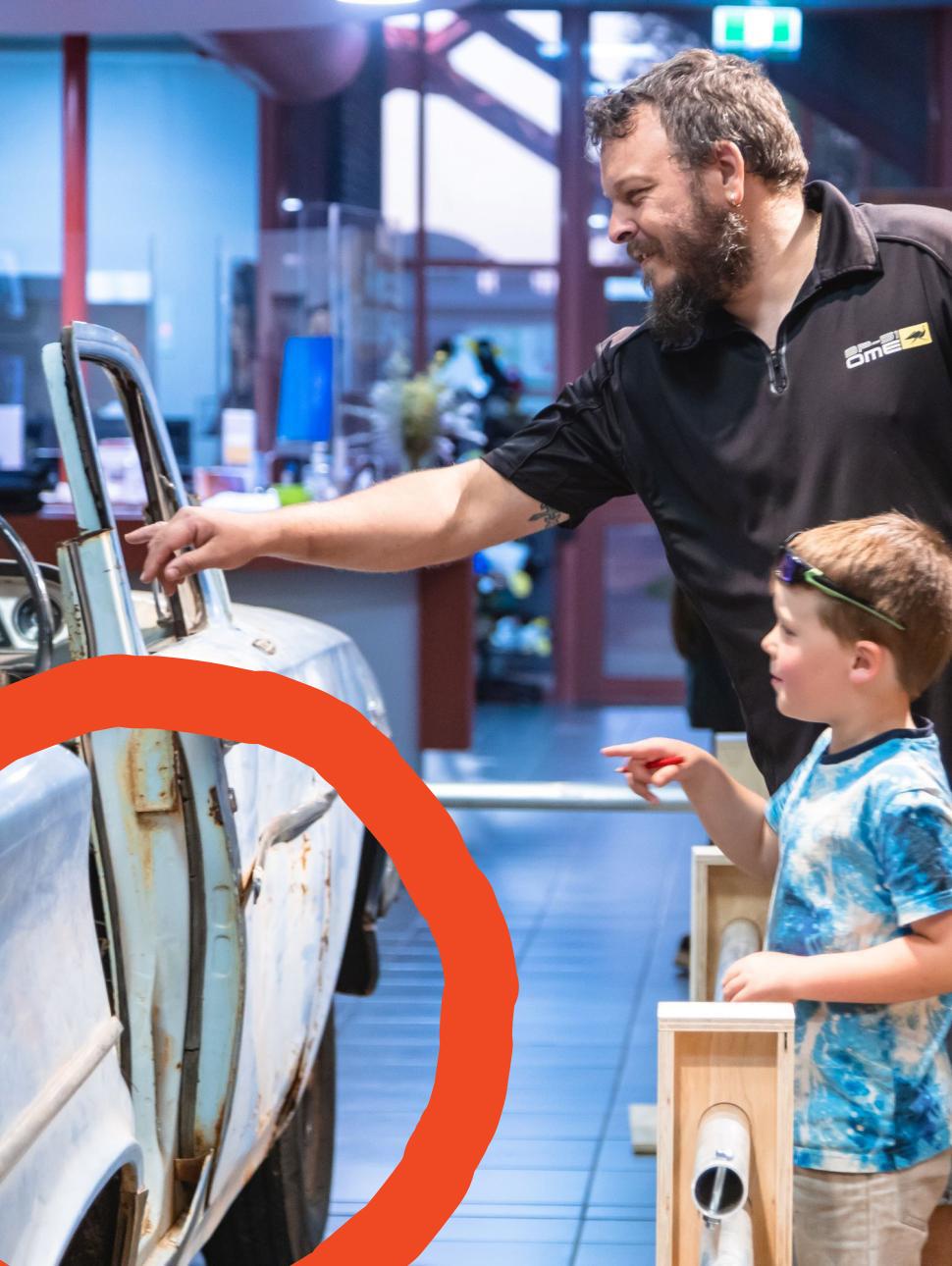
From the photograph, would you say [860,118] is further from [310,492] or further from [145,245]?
[310,492]

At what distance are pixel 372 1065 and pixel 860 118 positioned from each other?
10.4 m

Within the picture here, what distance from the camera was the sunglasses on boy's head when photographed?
2.04m

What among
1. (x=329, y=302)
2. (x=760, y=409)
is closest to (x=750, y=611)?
(x=760, y=409)

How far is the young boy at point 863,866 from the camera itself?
2021 mm

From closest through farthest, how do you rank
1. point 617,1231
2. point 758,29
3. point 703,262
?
point 703,262
point 617,1231
point 758,29

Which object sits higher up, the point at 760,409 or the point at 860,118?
the point at 860,118

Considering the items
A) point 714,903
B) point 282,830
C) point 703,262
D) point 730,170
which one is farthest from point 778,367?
point 282,830

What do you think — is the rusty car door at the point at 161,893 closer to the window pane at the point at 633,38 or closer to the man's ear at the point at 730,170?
the man's ear at the point at 730,170

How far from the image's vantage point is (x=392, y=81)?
1385cm

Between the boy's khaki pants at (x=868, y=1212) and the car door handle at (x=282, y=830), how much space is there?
40.1 inches

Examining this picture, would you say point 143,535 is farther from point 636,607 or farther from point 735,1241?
point 636,607

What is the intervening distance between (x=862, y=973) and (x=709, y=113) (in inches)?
49.5

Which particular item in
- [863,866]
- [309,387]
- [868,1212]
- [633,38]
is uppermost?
[633,38]

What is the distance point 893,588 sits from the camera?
2.04 meters
